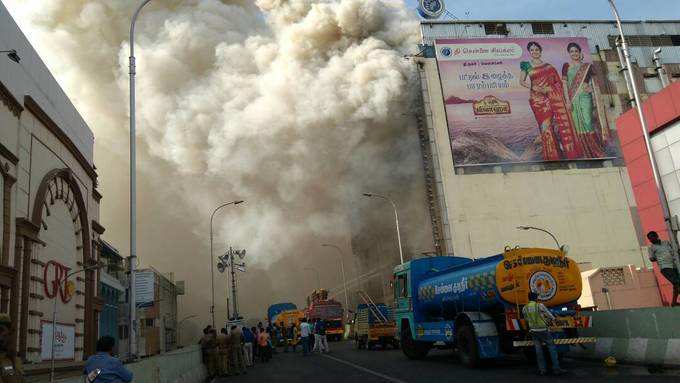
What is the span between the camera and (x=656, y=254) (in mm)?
11711

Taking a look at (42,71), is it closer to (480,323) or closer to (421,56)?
(480,323)

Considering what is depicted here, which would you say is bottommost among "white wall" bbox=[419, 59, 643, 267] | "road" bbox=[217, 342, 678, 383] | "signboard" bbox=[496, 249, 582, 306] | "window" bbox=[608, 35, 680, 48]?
"road" bbox=[217, 342, 678, 383]

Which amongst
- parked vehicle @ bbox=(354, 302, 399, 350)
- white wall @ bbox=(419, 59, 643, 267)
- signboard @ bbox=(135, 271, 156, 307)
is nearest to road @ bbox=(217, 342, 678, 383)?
parked vehicle @ bbox=(354, 302, 399, 350)

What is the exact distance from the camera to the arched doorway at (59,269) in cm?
1572

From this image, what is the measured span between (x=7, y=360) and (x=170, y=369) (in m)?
6.19

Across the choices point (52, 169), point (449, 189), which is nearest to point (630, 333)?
point (52, 169)

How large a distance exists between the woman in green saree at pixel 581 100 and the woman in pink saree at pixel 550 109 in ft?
2.08

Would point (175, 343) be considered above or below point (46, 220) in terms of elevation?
below

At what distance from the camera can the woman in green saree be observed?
1901 inches

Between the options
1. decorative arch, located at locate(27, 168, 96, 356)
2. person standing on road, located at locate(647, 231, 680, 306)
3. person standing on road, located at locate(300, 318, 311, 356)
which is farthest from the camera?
person standing on road, located at locate(300, 318, 311, 356)

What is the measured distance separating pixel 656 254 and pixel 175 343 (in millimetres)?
58560

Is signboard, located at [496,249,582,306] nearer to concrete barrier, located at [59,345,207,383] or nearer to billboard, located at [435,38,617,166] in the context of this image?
concrete barrier, located at [59,345,207,383]

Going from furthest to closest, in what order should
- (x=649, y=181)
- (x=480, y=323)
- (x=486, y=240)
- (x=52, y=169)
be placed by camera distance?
(x=486, y=240) → (x=649, y=181) → (x=52, y=169) → (x=480, y=323)

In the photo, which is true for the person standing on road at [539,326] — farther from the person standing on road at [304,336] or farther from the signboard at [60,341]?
the person standing on road at [304,336]
